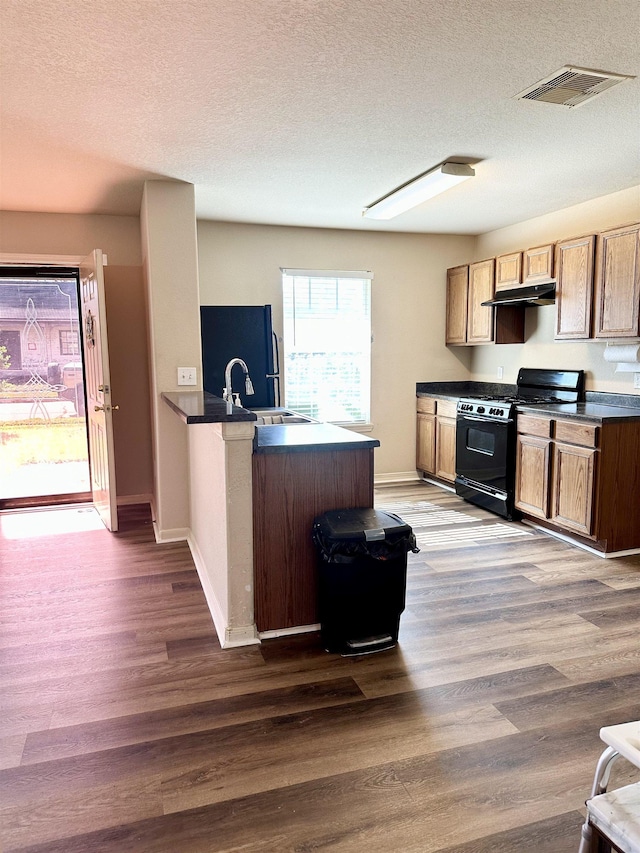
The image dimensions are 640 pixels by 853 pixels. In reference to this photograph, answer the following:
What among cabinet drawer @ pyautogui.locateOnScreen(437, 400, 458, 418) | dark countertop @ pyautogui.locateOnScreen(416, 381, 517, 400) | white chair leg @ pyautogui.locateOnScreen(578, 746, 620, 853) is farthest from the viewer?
dark countertop @ pyautogui.locateOnScreen(416, 381, 517, 400)

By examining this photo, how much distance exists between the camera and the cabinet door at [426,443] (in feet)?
Result: 19.2

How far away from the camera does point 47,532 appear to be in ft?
14.3

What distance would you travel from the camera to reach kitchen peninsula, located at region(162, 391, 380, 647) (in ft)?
8.53

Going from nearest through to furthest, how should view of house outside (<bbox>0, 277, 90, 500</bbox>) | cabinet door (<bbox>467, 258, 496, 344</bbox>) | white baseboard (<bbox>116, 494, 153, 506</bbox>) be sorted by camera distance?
1. view of house outside (<bbox>0, 277, 90, 500</bbox>)
2. white baseboard (<bbox>116, 494, 153, 506</bbox>)
3. cabinet door (<bbox>467, 258, 496, 344</bbox>)

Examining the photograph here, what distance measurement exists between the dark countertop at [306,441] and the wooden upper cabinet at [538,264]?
8.53 ft

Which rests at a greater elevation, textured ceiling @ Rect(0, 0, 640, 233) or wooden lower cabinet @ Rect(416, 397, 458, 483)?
textured ceiling @ Rect(0, 0, 640, 233)

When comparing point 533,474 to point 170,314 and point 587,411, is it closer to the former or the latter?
point 587,411

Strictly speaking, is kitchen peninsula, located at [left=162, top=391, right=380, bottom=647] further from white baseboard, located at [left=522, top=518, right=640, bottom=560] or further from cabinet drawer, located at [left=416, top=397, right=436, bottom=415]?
cabinet drawer, located at [left=416, top=397, right=436, bottom=415]

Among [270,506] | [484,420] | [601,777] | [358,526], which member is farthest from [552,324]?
[601,777]

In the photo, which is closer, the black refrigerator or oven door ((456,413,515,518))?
oven door ((456,413,515,518))

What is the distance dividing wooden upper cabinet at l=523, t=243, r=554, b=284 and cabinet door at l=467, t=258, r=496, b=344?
0.46 meters

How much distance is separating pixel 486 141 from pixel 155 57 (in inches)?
74.6

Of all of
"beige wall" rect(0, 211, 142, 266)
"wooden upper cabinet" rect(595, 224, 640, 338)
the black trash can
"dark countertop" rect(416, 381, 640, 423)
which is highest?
"beige wall" rect(0, 211, 142, 266)

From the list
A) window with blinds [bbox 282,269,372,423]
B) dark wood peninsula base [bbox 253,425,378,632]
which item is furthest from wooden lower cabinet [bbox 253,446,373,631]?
window with blinds [bbox 282,269,372,423]
